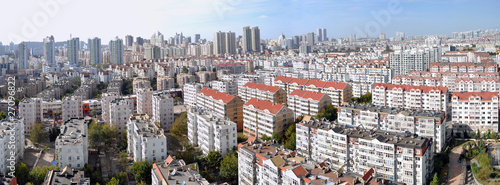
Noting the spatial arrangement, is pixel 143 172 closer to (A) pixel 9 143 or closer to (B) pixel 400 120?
(A) pixel 9 143

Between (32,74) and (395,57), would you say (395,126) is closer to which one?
(395,57)

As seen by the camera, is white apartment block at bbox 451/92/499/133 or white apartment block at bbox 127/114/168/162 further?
white apartment block at bbox 451/92/499/133

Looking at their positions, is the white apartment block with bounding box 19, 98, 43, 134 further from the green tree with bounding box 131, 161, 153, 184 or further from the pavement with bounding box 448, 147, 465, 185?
the pavement with bounding box 448, 147, 465, 185

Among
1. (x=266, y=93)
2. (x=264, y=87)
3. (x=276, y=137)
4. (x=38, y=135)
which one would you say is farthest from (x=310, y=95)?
(x=38, y=135)

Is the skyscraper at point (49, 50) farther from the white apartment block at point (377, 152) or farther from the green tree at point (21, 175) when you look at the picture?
the white apartment block at point (377, 152)

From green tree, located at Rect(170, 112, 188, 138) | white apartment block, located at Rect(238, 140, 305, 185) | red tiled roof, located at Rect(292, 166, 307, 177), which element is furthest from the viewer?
green tree, located at Rect(170, 112, 188, 138)

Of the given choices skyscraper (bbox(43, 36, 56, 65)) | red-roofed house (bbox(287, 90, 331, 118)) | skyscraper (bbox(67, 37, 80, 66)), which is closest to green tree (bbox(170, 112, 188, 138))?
red-roofed house (bbox(287, 90, 331, 118))
